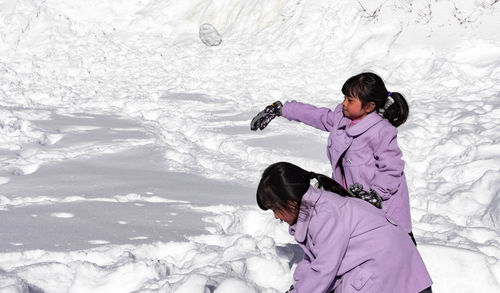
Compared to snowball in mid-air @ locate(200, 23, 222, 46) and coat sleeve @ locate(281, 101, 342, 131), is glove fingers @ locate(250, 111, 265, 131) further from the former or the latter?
snowball in mid-air @ locate(200, 23, 222, 46)

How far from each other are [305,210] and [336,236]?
0.17 meters

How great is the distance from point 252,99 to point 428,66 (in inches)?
128

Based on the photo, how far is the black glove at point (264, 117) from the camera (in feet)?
12.3

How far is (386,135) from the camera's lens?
3.35 meters

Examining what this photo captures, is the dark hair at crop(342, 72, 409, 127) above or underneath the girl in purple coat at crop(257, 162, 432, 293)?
above

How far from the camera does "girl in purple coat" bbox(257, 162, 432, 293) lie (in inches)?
92.3

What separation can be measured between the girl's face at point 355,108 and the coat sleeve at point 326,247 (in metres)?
1.16

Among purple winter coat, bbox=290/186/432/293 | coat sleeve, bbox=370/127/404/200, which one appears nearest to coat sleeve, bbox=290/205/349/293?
purple winter coat, bbox=290/186/432/293

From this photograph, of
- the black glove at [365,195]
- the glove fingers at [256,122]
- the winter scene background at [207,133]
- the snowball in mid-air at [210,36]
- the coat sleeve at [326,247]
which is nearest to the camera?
the coat sleeve at [326,247]

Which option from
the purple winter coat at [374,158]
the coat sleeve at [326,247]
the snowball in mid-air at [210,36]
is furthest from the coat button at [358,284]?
the snowball in mid-air at [210,36]

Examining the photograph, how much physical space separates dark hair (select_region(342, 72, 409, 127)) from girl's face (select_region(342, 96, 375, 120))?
2 cm

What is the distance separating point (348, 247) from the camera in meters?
2.39

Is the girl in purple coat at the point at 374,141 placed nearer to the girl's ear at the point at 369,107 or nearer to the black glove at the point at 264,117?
the girl's ear at the point at 369,107

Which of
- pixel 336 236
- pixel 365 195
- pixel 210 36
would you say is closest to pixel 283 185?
pixel 336 236
